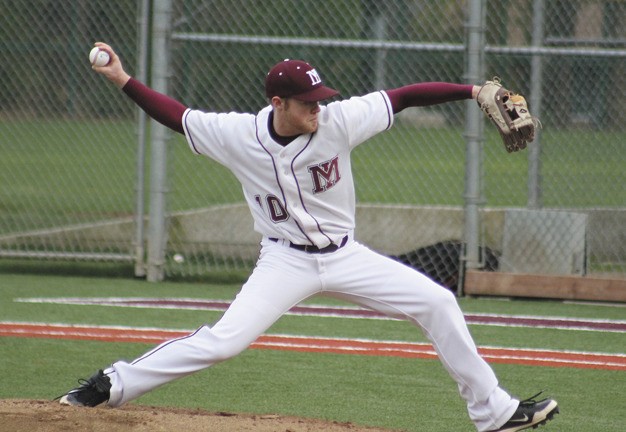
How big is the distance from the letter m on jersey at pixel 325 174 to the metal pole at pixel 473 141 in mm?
3917

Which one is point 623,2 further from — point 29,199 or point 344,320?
point 29,199

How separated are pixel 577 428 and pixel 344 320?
9.44 feet

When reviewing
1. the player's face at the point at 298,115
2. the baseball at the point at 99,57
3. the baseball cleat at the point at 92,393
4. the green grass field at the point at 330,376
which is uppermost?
the baseball at the point at 99,57

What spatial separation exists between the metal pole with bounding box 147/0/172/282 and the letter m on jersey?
4096 millimetres

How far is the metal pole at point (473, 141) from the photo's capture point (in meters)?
8.38

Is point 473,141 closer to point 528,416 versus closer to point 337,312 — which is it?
point 337,312

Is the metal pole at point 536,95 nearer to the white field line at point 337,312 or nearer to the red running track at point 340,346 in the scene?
the white field line at point 337,312

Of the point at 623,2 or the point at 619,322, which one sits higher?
the point at 623,2

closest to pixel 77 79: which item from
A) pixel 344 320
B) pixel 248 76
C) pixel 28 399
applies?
pixel 248 76

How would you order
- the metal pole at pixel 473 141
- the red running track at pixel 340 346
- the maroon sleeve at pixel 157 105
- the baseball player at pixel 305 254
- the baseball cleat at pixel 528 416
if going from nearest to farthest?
the baseball player at pixel 305 254 < the baseball cleat at pixel 528 416 < the maroon sleeve at pixel 157 105 < the red running track at pixel 340 346 < the metal pole at pixel 473 141

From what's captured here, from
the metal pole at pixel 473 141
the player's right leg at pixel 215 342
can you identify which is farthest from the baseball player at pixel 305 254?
the metal pole at pixel 473 141

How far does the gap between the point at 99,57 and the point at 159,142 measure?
395 centimetres

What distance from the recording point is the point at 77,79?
9.43m

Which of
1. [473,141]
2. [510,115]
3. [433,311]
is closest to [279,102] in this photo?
[510,115]
